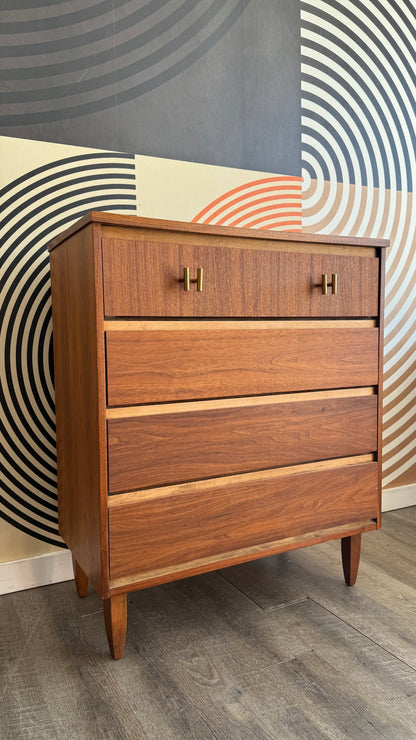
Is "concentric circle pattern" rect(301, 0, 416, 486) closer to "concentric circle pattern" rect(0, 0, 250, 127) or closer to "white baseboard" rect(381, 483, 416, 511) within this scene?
"white baseboard" rect(381, 483, 416, 511)

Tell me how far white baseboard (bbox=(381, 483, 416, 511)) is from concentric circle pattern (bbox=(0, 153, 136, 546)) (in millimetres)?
1362

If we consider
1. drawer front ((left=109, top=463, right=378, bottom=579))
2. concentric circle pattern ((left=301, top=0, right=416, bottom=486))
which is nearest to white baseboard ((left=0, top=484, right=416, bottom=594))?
drawer front ((left=109, top=463, right=378, bottom=579))

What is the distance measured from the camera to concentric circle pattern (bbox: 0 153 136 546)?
5.17 ft

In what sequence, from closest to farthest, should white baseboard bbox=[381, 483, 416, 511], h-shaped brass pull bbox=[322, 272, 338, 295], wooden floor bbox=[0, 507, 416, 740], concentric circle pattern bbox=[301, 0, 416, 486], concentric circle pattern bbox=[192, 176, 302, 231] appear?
wooden floor bbox=[0, 507, 416, 740] < h-shaped brass pull bbox=[322, 272, 338, 295] < concentric circle pattern bbox=[192, 176, 302, 231] < concentric circle pattern bbox=[301, 0, 416, 486] < white baseboard bbox=[381, 483, 416, 511]

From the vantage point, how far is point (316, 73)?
2.02 metres

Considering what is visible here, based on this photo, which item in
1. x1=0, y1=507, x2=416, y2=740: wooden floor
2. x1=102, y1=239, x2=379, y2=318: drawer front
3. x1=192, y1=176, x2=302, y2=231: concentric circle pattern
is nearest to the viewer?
x1=0, y1=507, x2=416, y2=740: wooden floor

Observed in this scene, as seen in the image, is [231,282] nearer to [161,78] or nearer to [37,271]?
[37,271]

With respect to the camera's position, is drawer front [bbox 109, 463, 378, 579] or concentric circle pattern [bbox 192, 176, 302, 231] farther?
concentric circle pattern [bbox 192, 176, 302, 231]

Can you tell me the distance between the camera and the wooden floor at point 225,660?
1.05 meters

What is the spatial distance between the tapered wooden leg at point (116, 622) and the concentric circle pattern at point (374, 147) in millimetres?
1422

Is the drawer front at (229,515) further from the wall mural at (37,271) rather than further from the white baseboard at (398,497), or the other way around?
the white baseboard at (398,497)

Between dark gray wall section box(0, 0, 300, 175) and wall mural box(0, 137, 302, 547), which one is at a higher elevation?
dark gray wall section box(0, 0, 300, 175)

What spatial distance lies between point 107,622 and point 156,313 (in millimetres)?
728

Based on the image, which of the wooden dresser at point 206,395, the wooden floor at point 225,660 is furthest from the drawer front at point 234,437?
the wooden floor at point 225,660
